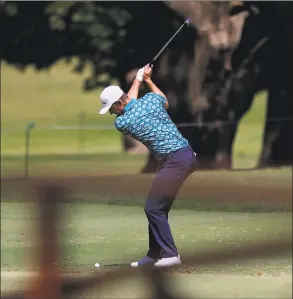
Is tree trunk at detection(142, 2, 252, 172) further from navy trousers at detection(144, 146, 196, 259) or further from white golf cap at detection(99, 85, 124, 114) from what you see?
white golf cap at detection(99, 85, 124, 114)

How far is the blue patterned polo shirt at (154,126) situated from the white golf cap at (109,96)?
2.8 inches

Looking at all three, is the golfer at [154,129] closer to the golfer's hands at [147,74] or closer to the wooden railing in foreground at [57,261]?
the golfer's hands at [147,74]

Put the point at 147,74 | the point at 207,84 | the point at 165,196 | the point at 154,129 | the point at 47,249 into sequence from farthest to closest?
the point at 207,84 < the point at 147,74 < the point at 154,129 < the point at 165,196 < the point at 47,249

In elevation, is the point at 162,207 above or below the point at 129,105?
below

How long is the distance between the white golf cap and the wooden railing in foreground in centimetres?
173

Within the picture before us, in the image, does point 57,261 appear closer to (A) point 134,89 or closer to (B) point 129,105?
(A) point 134,89

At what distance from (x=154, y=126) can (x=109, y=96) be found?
18 centimetres

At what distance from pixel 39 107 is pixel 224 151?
35.1m

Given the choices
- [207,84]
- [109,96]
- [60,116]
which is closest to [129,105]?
[109,96]

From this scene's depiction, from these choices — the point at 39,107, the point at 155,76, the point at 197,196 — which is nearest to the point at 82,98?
the point at 39,107

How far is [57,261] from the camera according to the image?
2.03 meters

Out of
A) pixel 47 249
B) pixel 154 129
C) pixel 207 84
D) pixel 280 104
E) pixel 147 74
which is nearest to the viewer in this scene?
pixel 47 249

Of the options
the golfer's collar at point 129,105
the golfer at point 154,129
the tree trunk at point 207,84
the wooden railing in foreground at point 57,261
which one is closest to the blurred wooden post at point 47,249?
the wooden railing in foreground at point 57,261

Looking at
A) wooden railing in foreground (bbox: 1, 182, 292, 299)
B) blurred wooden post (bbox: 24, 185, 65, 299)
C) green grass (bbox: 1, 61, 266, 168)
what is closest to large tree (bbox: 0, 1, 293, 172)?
green grass (bbox: 1, 61, 266, 168)
